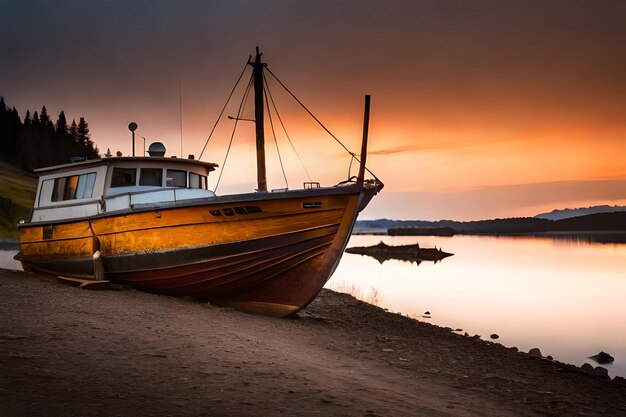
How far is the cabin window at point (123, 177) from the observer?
15672 millimetres

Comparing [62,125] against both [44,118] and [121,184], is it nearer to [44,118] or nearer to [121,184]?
[44,118]

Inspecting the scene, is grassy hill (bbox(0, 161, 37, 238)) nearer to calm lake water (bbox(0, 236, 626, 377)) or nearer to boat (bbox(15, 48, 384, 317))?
calm lake water (bbox(0, 236, 626, 377))

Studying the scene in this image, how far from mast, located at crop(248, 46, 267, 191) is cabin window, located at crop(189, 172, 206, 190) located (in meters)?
2.32

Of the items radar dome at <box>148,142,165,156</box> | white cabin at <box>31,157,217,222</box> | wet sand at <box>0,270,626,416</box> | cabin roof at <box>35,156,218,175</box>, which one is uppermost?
radar dome at <box>148,142,165,156</box>

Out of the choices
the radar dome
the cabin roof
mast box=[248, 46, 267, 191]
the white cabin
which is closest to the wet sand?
the white cabin

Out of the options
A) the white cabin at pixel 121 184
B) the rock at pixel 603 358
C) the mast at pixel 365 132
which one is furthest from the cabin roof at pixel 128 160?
the rock at pixel 603 358

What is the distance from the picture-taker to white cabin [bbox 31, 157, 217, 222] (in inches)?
597

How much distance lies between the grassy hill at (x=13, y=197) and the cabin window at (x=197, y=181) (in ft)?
181

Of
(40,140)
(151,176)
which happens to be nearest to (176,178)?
(151,176)

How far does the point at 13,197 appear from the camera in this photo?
75.9 meters

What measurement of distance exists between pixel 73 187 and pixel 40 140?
11803 cm

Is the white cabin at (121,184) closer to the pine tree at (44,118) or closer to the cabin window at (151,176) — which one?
the cabin window at (151,176)

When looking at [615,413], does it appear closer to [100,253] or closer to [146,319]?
[146,319]

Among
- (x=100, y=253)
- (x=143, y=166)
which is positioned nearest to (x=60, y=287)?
(x=100, y=253)
